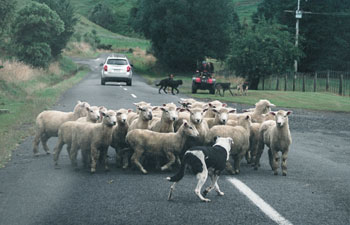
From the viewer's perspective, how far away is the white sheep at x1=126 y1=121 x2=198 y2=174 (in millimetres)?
8922

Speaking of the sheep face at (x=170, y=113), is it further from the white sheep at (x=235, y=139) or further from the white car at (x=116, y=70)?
the white car at (x=116, y=70)

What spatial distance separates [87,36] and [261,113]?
322 feet

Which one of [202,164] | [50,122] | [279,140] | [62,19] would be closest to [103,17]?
[62,19]

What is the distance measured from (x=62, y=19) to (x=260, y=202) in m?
51.8

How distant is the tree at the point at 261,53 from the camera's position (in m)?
41.9

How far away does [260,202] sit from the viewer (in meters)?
6.98

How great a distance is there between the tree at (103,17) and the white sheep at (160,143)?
184 metres

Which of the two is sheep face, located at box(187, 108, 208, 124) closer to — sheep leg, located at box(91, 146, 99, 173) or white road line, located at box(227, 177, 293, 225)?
white road line, located at box(227, 177, 293, 225)

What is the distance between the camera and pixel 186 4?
60531 mm

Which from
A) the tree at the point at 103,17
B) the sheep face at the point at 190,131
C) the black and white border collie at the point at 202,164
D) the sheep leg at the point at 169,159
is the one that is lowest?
the sheep leg at the point at 169,159

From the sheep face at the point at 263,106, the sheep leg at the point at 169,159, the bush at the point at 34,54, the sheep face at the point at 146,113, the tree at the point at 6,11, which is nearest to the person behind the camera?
the sheep leg at the point at 169,159

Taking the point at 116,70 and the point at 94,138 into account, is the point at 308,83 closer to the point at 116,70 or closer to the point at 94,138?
the point at 116,70

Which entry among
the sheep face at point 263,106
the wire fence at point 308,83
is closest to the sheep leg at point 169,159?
the sheep face at point 263,106

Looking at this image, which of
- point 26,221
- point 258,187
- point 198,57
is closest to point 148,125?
point 258,187
